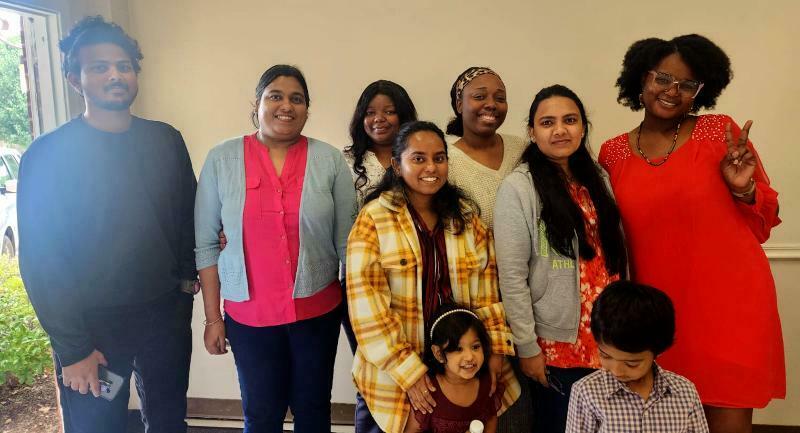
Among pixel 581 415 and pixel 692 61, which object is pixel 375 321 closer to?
pixel 581 415

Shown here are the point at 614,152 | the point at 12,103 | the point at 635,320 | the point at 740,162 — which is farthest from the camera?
the point at 12,103

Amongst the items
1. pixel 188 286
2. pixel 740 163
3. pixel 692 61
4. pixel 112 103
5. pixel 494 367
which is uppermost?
pixel 692 61

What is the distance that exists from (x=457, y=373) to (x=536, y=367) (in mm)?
243

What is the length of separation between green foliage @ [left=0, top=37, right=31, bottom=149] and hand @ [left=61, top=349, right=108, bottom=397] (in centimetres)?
108

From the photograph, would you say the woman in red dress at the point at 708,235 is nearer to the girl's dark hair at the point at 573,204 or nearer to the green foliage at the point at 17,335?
the girl's dark hair at the point at 573,204

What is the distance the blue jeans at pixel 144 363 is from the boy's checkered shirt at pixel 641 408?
129 centimetres

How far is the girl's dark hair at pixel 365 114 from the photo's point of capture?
2.07 meters

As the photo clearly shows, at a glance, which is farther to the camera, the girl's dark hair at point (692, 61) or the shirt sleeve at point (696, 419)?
the girl's dark hair at point (692, 61)

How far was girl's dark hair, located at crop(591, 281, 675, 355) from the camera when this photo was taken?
1.19 m

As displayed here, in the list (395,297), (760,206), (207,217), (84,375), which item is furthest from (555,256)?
(84,375)

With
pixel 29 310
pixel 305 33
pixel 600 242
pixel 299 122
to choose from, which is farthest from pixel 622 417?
pixel 29 310

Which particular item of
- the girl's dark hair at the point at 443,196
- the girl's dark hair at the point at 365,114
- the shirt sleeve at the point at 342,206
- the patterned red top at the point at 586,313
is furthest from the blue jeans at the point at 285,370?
the patterned red top at the point at 586,313

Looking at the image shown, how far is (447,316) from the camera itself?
4.84 ft

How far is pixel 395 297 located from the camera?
154 centimetres
